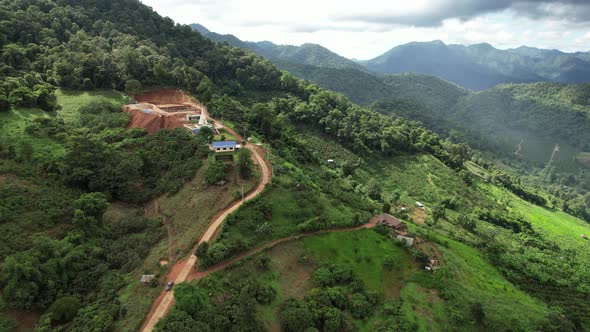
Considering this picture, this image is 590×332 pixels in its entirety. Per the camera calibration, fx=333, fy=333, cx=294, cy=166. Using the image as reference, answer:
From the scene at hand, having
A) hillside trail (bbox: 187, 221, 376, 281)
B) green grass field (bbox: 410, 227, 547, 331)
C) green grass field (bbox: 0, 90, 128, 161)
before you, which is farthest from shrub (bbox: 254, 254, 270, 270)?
green grass field (bbox: 0, 90, 128, 161)

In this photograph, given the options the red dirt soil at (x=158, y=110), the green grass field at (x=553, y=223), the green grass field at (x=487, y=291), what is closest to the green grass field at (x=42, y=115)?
the red dirt soil at (x=158, y=110)

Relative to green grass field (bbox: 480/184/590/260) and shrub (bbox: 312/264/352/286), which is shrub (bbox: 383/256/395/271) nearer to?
shrub (bbox: 312/264/352/286)

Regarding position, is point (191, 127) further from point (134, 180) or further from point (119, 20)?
point (119, 20)

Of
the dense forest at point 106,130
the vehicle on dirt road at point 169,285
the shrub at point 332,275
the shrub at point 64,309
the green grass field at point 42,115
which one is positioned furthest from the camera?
the green grass field at point 42,115

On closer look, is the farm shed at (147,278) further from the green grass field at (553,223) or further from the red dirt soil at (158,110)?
the green grass field at (553,223)

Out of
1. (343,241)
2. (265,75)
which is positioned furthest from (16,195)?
(265,75)

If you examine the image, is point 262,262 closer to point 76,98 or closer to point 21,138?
point 21,138
